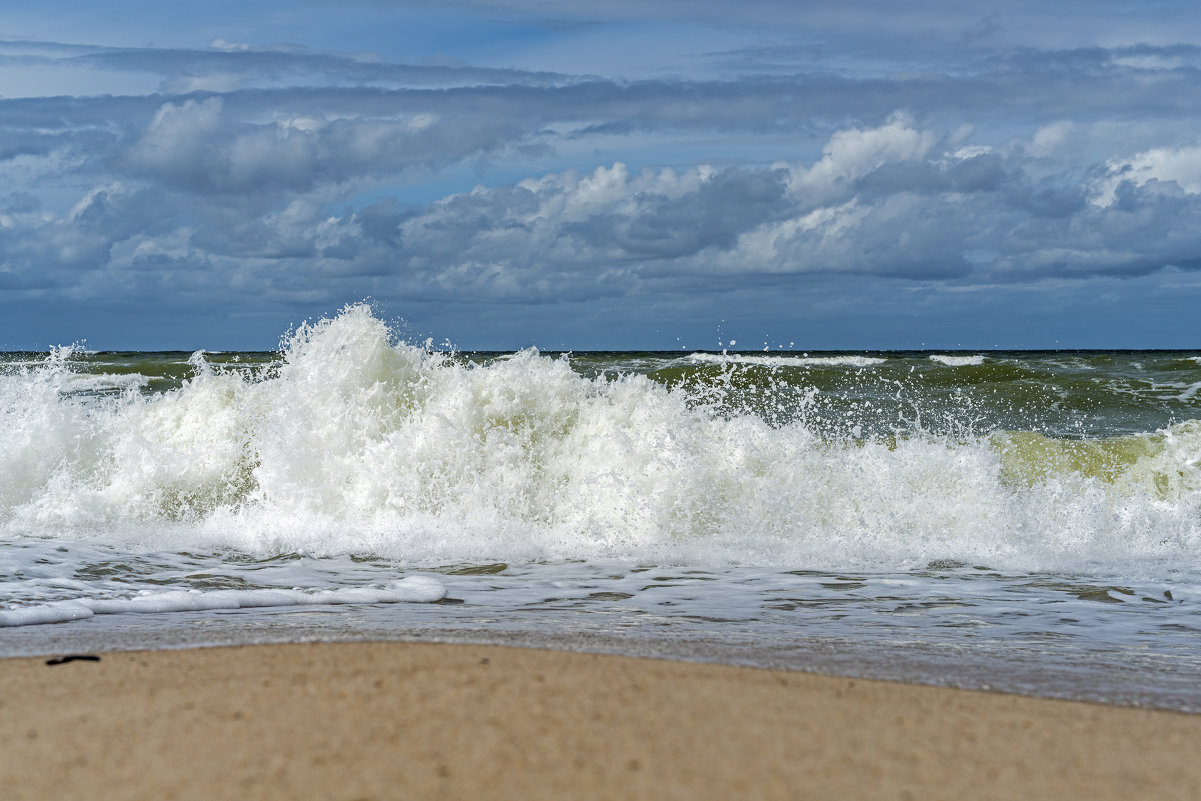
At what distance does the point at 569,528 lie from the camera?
8133 millimetres

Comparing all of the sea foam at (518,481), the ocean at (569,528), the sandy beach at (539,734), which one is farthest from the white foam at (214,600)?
the sea foam at (518,481)

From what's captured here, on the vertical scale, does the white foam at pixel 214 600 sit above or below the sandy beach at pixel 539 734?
below

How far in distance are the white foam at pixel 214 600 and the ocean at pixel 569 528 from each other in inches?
0.8

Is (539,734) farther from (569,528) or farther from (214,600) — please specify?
(569,528)

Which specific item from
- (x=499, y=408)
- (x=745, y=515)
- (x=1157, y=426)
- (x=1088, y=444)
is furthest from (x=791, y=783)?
(x=1157, y=426)

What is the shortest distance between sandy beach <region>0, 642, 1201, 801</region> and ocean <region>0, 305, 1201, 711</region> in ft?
1.37

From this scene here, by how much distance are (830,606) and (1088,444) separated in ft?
25.0

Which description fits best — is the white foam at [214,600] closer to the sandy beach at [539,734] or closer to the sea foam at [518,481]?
the sandy beach at [539,734]

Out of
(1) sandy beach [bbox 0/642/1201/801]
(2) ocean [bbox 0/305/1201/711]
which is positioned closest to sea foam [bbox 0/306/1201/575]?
(2) ocean [bbox 0/305/1201/711]

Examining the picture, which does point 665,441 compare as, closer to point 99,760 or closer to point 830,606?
point 830,606

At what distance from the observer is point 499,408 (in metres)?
A: 9.58

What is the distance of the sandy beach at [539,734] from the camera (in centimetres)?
240

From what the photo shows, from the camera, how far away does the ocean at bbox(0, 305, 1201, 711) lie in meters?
4.44

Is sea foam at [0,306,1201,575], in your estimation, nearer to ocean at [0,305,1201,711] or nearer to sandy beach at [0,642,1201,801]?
ocean at [0,305,1201,711]
